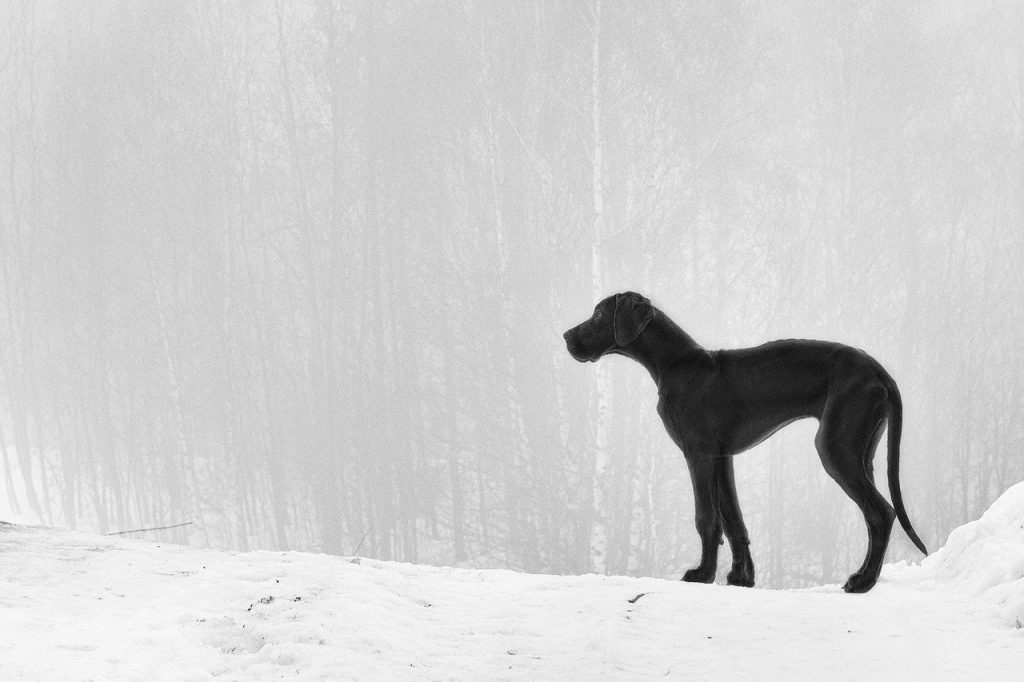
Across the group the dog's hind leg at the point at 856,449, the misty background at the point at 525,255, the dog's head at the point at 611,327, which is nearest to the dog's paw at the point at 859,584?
the dog's hind leg at the point at 856,449

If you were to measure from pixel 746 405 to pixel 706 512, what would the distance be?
52 cm

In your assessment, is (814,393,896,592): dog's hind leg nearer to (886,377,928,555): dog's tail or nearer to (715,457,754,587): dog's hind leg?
(886,377,928,555): dog's tail

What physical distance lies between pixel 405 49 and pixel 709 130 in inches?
249

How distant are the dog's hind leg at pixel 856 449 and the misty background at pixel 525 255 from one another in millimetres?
9664

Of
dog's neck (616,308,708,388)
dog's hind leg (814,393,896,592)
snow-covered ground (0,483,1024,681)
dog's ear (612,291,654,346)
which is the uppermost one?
dog's ear (612,291,654,346)

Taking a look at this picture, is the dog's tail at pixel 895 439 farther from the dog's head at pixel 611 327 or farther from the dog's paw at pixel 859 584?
the dog's head at pixel 611 327

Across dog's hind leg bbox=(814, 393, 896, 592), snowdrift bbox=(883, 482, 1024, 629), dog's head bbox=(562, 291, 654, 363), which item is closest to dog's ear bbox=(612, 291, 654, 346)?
dog's head bbox=(562, 291, 654, 363)

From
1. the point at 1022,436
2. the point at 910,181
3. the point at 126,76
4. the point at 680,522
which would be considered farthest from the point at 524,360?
the point at 126,76

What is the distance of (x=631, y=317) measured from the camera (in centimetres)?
434

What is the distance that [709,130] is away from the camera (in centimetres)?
1611

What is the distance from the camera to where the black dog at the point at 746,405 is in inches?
152

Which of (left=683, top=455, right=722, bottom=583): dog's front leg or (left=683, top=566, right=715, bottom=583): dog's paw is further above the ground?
(left=683, top=455, right=722, bottom=583): dog's front leg

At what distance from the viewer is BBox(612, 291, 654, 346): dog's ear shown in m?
4.33

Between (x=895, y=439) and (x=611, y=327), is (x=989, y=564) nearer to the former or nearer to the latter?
(x=895, y=439)
